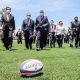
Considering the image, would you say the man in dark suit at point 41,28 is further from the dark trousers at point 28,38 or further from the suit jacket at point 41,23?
the dark trousers at point 28,38

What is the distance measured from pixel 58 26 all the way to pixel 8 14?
27.3 ft

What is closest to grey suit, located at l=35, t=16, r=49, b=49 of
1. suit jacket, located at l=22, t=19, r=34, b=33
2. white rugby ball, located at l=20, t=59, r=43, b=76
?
suit jacket, located at l=22, t=19, r=34, b=33

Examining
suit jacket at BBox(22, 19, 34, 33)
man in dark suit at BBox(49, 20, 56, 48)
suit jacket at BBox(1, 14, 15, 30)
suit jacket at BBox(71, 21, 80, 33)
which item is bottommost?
man in dark suit at BBox(49, 20, 56, 48)

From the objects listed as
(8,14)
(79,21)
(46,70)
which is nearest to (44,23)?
(8,14)

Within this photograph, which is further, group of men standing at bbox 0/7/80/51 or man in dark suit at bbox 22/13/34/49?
man in dark suit at bbox 22/13/34/49

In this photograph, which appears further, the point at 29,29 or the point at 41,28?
the point at 29,29

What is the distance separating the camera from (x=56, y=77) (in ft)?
30.9

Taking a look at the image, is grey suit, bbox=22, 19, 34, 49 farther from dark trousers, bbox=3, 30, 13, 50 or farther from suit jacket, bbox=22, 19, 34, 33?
dark trousers, bbox=3, 30, 13, 50

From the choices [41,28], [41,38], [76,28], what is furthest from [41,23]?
[76,28]

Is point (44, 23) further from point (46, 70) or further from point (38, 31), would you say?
point (46, 70)

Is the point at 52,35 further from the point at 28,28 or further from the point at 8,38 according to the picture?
the point at 8,38

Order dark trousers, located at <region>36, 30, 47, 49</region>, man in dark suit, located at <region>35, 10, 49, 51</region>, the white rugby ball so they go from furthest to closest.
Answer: man in dark suit, located at <region>35, 10, 49, 51</region> < dark trousers, located at <region>36, 30, 47, 49</region> < the white rugby ball

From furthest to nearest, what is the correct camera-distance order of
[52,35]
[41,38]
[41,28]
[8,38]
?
[52,35], [41,38], [41,28], [8,38]

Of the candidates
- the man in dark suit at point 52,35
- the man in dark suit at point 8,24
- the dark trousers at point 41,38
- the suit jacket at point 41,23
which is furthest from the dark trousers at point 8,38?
the man in dark suit at point 52,35
